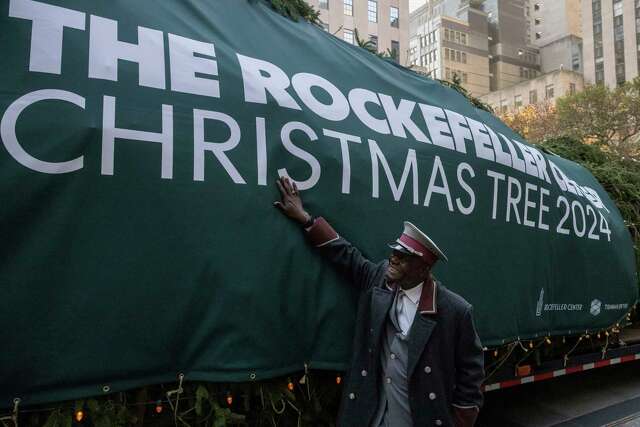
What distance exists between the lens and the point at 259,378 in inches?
85.7

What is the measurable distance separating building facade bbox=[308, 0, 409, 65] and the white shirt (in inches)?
1298

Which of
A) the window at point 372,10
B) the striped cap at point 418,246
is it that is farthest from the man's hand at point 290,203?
the window at point 372,10

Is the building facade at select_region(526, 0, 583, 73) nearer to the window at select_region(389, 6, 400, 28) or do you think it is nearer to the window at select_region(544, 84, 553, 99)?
the window at select_region(544, 84, 553, 99)

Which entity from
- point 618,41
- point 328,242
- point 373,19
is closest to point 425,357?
point 328,242

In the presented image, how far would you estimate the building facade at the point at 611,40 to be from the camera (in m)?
49.7

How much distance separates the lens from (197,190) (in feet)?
6.84

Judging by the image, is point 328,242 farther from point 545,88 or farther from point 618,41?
point 618,41

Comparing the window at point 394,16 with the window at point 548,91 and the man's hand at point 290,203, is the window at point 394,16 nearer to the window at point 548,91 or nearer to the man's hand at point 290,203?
the window at point 548,91

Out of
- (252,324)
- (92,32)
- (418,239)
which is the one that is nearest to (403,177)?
(418,239)

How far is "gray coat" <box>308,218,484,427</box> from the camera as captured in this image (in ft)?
7.26

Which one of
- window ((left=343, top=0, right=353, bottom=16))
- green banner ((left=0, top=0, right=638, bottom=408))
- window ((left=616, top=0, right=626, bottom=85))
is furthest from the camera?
window ((left=616, top=0, right=626, bottom=85))

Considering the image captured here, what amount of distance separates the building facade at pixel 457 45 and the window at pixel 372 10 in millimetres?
32743

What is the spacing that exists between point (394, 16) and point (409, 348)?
3805 centimetres

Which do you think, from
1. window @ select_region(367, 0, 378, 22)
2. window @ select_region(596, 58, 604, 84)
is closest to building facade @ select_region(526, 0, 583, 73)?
window @ select_region(596, 58, 604, 84)
